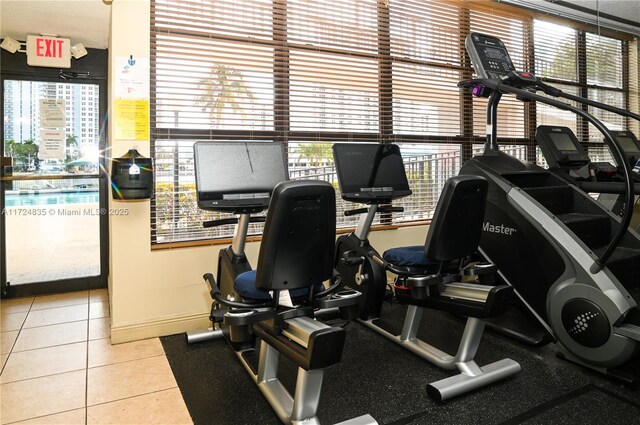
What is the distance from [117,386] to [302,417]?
113cm

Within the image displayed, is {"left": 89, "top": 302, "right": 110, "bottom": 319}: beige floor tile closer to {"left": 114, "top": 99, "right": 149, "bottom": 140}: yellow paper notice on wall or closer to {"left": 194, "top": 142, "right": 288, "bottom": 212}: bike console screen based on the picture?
{"left": 114, "top": 99, "right": 149, "bottom": 140}: yellow paper notice on wall

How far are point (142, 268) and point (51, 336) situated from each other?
2.73 ft

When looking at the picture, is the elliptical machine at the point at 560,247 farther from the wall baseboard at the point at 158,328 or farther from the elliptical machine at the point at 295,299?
the wall baseboard at the point at 158,328

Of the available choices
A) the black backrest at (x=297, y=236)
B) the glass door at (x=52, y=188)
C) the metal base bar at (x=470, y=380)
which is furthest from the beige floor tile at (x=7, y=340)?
the metal base bar at (x=470, y=380)

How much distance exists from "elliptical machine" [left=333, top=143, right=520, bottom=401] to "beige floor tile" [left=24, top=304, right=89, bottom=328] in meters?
2.19

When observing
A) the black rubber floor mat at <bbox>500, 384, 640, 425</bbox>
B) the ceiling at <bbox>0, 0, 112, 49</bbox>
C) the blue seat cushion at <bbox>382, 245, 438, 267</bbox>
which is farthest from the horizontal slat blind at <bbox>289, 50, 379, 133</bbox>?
the black rubber floor mat at <bbox>500, 384, 640, 425</bbox>

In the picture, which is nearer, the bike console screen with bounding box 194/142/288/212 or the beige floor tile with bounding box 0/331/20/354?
the bike console screen with bounding box 194/142/288/212

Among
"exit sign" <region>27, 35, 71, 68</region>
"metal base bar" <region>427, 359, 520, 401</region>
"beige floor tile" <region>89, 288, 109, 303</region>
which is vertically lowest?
"beige floor tile" <region>89, 288, 109, 303</region>

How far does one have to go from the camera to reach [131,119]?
2.75m

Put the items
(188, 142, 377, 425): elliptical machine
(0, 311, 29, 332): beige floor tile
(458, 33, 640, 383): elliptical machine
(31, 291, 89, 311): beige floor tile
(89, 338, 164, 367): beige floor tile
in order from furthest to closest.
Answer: (31, 291, 89, 311): beige floor tile
(0, 311, 29, 332): beige floor tile
(89, 338, 164, 367): beige floor tile
(458, 33, 640, 383): elliptical machine
(188, 142, 377, 425): elliptical machine

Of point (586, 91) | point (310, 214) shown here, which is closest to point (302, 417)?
point (310, 214)

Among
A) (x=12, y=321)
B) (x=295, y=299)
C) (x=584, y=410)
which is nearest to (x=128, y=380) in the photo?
(x=295, y=299)

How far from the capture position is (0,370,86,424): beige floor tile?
77.5 inches

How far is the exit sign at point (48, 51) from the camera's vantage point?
141 inches
